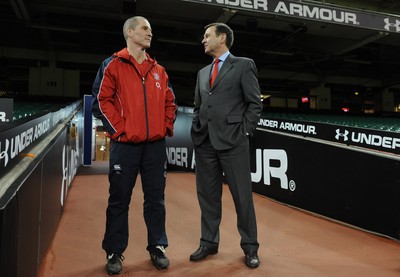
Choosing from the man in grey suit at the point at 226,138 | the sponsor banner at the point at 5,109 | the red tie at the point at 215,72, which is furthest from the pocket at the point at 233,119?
the sponsor banner at the point at 5,109

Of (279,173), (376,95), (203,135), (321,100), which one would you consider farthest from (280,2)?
(376,95)

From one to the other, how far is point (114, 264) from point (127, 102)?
0.82m

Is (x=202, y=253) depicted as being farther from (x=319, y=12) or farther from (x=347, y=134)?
(x=319, y=12)

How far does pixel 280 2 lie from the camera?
7074mm

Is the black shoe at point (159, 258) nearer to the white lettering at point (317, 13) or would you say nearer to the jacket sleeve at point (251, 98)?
the jacket sleeve at point (251, 98)

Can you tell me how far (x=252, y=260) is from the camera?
71.6 inches

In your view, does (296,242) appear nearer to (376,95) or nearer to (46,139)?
(46,139)

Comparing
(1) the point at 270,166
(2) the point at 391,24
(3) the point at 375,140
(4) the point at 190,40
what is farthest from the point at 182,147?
(2) the point at 391,24

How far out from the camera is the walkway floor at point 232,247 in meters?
1.76

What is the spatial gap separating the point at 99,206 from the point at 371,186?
2258 millimetres

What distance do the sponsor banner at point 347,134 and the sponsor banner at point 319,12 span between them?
13.6ft

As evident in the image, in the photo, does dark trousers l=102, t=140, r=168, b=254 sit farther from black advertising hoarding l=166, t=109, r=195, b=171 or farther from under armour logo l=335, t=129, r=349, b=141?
black advertising hoarding l=166, t=109, r=195, b=171

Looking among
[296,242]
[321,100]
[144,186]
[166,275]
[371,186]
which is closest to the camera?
[166,275]

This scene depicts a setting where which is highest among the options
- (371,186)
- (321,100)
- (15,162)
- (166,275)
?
(321,100)
